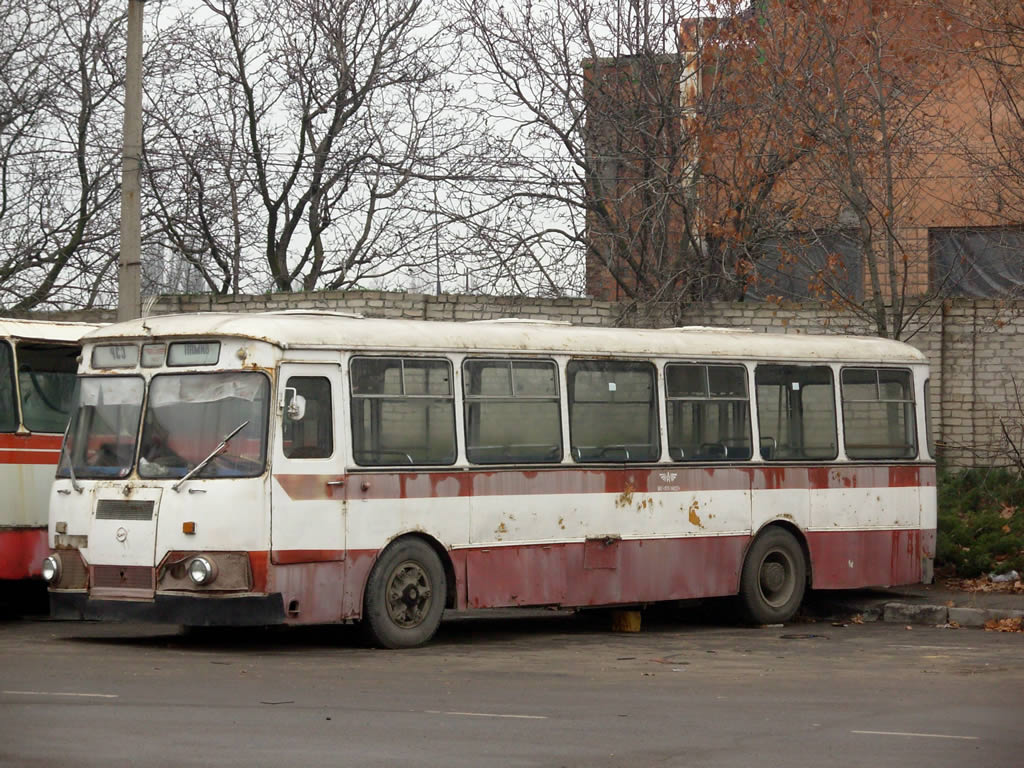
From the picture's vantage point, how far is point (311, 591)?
13086 millimetres

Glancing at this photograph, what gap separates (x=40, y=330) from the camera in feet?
54.0

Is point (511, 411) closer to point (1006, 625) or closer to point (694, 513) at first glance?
point (694, 513)

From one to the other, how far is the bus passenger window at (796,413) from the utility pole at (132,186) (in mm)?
6700

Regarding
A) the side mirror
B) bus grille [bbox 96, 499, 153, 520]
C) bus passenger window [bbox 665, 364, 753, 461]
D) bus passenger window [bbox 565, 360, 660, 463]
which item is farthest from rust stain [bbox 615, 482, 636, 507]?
bus grille [bbox 96, 499, 153, 520]

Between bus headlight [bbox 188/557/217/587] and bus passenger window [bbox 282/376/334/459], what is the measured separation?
986mm

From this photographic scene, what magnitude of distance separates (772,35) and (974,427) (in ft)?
19.0

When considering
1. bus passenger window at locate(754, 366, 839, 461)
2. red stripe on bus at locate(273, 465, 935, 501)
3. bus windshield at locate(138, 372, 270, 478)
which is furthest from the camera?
bus passenger window at locate(754, 366, 839, 461)

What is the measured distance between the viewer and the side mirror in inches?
516

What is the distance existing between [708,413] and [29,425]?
245 inches

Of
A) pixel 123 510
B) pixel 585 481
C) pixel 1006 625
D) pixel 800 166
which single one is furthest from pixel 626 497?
pixel 800 166

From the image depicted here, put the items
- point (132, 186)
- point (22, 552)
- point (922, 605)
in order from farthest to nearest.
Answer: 1. point (132, 186)
2. point (922, 605)
3. point (22, 552)

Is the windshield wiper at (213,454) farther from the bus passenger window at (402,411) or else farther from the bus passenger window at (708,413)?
the bus passenger window at (708,413)

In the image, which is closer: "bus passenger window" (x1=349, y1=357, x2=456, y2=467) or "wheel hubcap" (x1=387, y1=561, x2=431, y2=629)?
"bus passenger window" (x1=349, y1=357, x2=456, y2=467)

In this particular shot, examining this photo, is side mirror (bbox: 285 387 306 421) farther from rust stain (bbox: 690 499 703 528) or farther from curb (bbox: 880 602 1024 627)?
curb (bbox: 880 602 1024 627)
